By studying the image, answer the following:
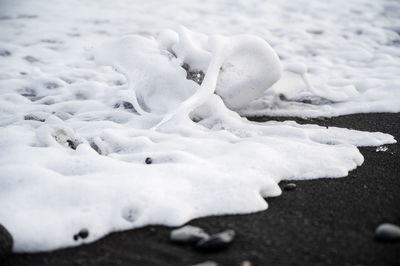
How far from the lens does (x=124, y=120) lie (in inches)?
134

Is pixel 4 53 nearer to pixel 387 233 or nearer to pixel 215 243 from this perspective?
pixel 215 243

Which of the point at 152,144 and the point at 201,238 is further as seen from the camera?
the point at 152,144

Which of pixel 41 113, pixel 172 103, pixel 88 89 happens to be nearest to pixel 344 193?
pixel 172 103

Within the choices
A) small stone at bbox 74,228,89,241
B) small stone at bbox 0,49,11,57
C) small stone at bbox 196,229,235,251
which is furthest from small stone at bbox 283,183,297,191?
small stone at bbox 0,49,11,57

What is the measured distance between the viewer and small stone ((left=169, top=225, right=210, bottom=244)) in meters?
1.71

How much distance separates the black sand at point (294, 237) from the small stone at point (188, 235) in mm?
37

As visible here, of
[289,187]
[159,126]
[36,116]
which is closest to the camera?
[289,187]

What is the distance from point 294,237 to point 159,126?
163 cm

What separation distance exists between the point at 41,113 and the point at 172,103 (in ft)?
4.06

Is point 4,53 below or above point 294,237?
below

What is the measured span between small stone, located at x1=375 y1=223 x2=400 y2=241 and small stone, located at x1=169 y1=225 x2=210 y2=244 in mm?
812

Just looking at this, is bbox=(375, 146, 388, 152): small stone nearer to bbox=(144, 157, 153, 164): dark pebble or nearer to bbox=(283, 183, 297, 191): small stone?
bbox=(283, 183, 297, 191): small stone

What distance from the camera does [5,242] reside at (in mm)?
1645

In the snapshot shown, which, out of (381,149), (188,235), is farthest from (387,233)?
(381,149)
